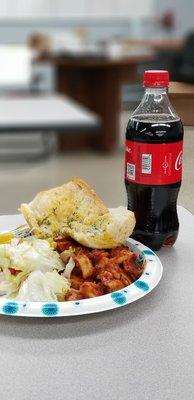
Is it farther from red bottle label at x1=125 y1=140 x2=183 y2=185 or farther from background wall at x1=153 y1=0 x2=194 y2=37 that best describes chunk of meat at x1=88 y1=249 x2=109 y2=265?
background wall at x1=153 y1=0 x2=194 y2=37

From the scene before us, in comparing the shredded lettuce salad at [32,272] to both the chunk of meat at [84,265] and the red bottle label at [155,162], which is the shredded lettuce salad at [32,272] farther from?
the red bottle label at [155,162]

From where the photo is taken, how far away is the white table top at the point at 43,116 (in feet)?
9.39

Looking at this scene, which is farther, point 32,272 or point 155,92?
point 155,92

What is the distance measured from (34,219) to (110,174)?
12.0 feet

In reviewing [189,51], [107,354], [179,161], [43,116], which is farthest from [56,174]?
[107,354]

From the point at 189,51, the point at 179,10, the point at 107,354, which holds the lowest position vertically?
the point at 189,51

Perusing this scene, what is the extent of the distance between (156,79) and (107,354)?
43 cm

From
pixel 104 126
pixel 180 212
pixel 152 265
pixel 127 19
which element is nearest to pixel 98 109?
pixel 104 126

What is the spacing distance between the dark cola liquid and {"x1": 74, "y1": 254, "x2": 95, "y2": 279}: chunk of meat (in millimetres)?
179

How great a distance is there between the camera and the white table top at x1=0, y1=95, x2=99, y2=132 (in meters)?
Result: 2.86

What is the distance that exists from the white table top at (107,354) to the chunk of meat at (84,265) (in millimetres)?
70

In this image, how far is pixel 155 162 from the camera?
93 centimetres

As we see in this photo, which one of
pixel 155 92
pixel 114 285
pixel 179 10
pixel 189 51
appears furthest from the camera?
pixel 179 10

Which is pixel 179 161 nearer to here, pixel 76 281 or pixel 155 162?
pixel 155 162
